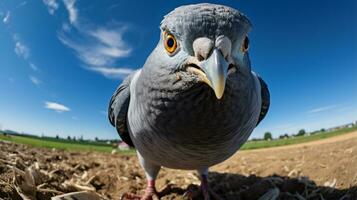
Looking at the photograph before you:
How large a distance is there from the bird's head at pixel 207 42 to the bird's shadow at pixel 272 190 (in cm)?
45

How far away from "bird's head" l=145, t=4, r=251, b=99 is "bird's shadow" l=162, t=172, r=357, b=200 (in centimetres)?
45

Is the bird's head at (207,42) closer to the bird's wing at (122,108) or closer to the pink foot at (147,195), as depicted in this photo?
the bird's wing at (122,108)

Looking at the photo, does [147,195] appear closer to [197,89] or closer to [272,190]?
[272,190]

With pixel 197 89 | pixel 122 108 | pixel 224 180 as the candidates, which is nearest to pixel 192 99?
pixel 197 89

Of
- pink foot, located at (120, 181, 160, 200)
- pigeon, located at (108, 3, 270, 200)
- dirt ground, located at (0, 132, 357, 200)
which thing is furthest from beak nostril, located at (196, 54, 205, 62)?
pink foot, located at (120, 181, 160, 200)

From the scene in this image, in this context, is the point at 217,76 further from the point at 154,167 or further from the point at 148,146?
the point at 154,167

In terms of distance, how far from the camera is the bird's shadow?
33.8 inches

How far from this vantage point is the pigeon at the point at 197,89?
450 millimetres

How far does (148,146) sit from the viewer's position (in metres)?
0.72

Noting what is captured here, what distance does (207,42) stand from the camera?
439mm

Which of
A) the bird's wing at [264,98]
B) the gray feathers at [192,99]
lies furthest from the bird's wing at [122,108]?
the bird's wing at [264,98]

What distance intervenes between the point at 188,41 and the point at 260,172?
2.89ft

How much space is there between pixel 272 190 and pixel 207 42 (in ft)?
1.79

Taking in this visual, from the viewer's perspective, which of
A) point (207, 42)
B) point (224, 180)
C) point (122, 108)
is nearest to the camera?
point (207, 42)
